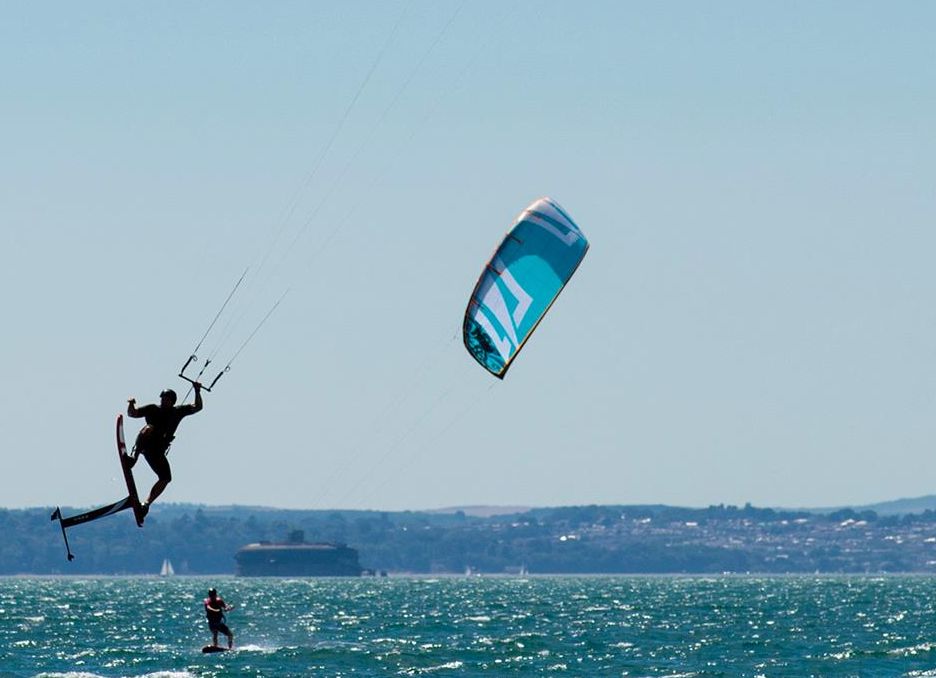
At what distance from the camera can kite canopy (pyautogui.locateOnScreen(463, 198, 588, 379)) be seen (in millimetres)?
35219

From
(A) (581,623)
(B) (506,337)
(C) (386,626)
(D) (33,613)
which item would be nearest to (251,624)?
(C) (386,626)

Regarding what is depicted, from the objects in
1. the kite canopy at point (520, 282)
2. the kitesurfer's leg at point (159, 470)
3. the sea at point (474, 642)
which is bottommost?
the sea at point (474, 642)

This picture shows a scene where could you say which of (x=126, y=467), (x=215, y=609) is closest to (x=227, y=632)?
(x=215, y=609)

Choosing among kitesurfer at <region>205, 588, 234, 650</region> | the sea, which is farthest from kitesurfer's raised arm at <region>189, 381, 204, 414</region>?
kitesurfer at <region>205, 588, 234, 650</region>

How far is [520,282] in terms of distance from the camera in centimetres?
3572

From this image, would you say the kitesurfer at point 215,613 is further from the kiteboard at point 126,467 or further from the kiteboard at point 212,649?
the kiteboard at point 126,467

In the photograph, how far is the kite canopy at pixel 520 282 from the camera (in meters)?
35.2

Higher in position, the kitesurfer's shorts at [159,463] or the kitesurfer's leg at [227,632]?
the kitesurfer's shorts at [159,463]

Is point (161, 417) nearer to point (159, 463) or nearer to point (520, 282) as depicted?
point (159, 463)

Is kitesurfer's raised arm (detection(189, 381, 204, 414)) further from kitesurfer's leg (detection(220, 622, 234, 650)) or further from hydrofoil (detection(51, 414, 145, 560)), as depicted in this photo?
kitesurfer's leg (detection(220, 622, 234, 650))

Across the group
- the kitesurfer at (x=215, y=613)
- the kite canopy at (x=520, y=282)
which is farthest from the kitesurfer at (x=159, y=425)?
the kitesurfer at (x=215, y=613)

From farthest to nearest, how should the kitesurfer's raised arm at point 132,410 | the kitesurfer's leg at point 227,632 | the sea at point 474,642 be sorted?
the kitesurfer's leg at point 227,632, the sea at point 474,642, the kitesurfer's raised arm at point 132,410

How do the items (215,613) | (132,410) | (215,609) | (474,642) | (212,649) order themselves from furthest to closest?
(474,642) < (212,649) < (215,613) < (215,609) < (132,410)

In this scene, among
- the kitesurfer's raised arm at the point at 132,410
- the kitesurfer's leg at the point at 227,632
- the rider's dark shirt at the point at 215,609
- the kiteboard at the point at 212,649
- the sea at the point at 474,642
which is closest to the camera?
the kitesurfer's raised arm at the point at 132,410
